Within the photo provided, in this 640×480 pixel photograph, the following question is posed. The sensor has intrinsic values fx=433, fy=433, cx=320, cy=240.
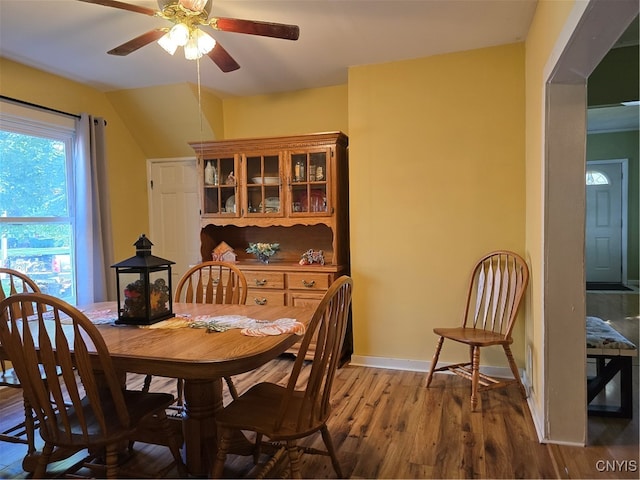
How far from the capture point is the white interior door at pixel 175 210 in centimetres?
430

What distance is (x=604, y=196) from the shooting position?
6.89 m

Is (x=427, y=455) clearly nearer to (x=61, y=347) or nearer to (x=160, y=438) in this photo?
(x=160, y=438)

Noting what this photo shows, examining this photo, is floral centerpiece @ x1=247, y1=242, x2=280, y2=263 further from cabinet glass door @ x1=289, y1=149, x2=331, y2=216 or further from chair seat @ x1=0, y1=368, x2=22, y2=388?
chair seat @ x1=0, y1=368, x2=22, y2=388

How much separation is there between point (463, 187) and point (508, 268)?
647 millimetres

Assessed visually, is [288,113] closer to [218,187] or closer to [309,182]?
[309,182]

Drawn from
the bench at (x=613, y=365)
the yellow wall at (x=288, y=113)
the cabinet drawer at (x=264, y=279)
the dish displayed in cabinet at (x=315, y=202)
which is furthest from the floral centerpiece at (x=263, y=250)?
the bench at (x=613, y=365)

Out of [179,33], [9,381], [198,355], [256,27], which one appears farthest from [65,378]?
[256,27]

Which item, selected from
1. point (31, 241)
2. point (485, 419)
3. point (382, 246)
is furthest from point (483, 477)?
point (31, 241)

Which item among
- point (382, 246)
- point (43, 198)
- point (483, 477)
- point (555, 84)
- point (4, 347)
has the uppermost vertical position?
point (555, 84)

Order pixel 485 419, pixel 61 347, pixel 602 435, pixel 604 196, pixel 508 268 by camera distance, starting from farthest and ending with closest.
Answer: pixel 604 196, pixel 508 268, pixel 485 419, pixel 602 435, pixel 61 347

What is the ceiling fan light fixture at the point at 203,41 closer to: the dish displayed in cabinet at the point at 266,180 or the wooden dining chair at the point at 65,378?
the wooden dining chair at the point at 65,378

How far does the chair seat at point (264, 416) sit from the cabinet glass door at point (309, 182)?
74.5 inches

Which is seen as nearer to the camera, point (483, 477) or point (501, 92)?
point (483, 477)

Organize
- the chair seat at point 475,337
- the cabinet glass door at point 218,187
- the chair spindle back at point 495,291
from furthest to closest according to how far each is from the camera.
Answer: the cabinet glass door at point 218,187 < the chair spindle back at point 495,291 < the chair seat at point 475,337
